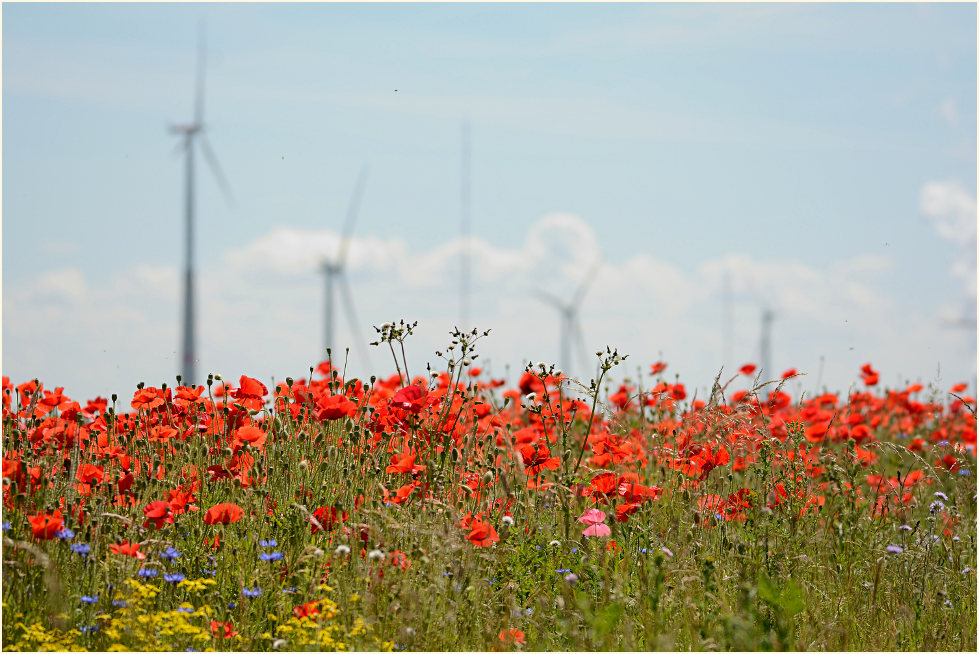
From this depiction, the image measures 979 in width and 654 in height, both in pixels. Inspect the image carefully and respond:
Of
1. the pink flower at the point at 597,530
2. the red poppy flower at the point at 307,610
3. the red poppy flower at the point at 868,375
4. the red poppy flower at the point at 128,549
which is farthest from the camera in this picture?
the red poppy flower at the point at 868,375

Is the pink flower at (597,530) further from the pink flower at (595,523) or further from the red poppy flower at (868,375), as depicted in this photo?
the red poppy flower at (868,375)

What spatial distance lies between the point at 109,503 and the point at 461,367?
180cm

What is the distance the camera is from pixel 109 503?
4.80m

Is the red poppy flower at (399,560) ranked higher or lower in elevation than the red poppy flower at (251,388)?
lower

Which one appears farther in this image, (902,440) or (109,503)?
(902,440)

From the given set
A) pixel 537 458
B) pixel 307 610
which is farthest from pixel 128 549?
pixel 537 458

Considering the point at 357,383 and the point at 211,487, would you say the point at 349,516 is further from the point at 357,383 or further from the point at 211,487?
the point at 357,383

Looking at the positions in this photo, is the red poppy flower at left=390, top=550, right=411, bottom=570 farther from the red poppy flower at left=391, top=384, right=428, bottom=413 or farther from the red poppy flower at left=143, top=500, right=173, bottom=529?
the red poppy flower at left=143, top=500, right=173, bottom=529

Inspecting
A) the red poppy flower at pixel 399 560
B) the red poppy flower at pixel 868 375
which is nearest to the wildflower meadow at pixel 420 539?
the red poppy flower at pixel 399 560

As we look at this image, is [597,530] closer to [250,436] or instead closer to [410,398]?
[410,398]

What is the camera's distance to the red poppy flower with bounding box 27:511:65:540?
14.2 feet

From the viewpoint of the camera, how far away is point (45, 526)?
4.33m

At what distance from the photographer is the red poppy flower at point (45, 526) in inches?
170

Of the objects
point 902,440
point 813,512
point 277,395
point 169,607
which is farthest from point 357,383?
point 902,440
